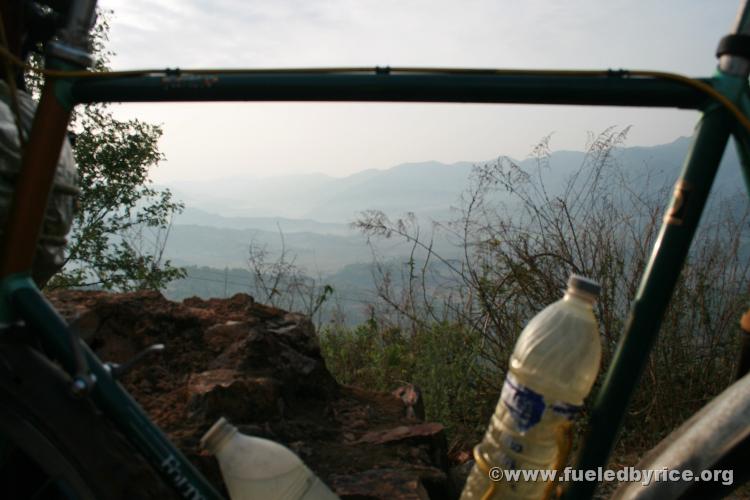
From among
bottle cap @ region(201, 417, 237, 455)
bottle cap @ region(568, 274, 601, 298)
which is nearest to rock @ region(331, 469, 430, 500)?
bottle cap @ region(201, 417, 237, 455)

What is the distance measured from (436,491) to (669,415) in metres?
1.78

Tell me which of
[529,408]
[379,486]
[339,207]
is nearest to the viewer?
[529,408]

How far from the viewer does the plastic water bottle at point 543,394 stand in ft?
3.78

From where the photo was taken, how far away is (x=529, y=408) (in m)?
1.15

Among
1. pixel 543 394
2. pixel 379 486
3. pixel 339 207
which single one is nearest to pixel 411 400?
pixel 379 486

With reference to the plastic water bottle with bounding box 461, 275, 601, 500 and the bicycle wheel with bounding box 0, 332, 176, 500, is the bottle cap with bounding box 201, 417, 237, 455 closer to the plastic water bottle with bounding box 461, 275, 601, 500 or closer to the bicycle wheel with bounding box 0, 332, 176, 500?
the bicycle wheel with bounding box 0, 332, 176, 500

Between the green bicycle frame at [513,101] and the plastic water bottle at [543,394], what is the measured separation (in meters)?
0.07

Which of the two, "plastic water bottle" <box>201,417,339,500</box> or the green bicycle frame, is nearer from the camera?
the green bicycle frame

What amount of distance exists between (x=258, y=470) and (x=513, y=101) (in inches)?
38.5

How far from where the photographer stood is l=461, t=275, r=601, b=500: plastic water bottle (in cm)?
115

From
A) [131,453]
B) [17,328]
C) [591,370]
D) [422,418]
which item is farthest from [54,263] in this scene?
[422,418]

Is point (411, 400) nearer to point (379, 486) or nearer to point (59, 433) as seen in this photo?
point (379, 486)

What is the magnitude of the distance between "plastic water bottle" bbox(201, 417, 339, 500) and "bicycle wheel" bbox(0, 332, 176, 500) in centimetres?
21

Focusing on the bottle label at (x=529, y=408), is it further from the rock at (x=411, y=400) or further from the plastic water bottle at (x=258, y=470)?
the rock at (x=411, y=400)
